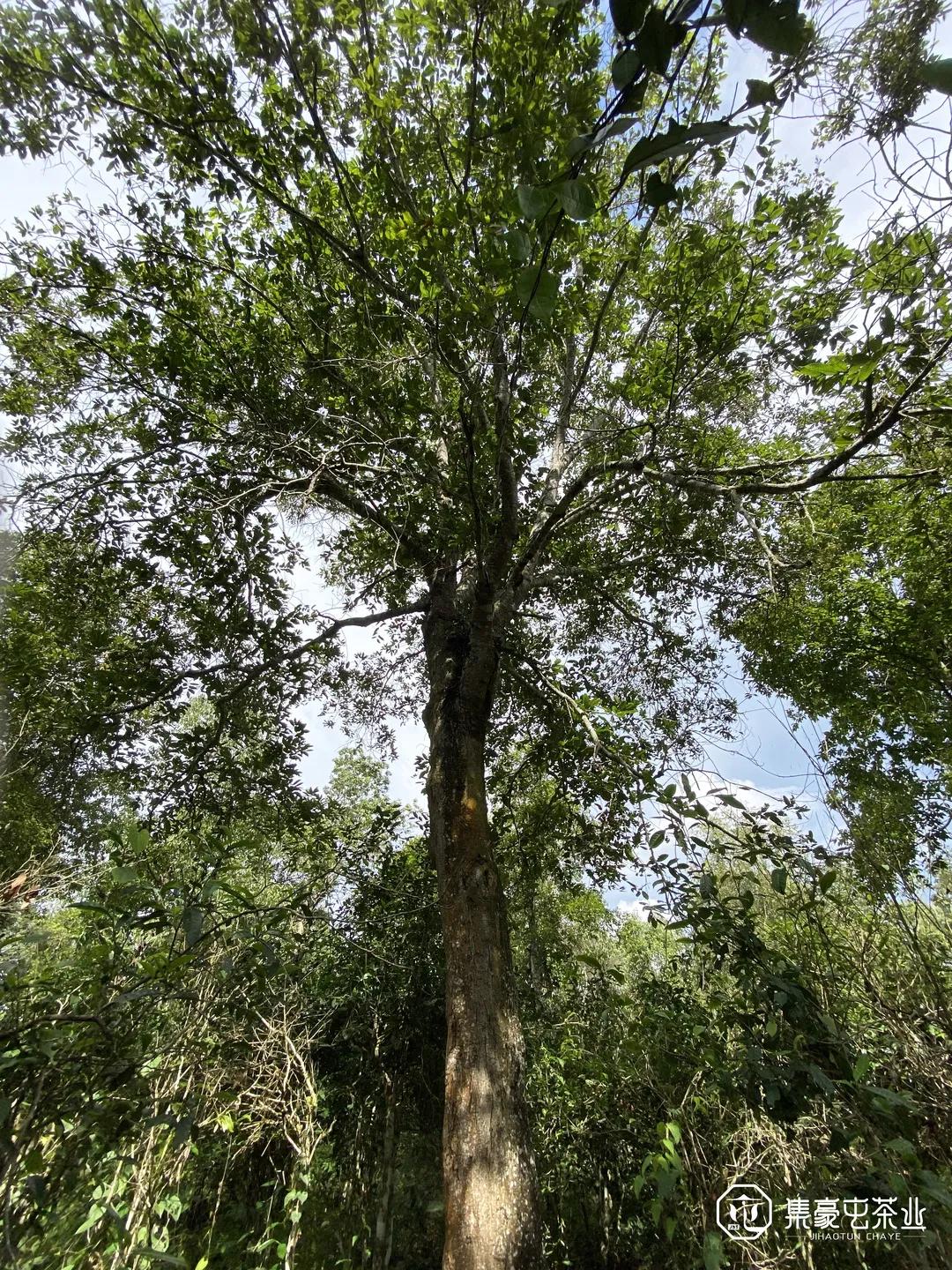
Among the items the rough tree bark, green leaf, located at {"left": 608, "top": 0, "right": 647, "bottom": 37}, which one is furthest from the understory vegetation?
green leaf, located at {"left": 608, "top": 0, "right": 647, "bottom": 37}

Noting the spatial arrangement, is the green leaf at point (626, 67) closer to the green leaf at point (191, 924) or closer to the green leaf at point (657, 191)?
the green leaf at point (657, 191)

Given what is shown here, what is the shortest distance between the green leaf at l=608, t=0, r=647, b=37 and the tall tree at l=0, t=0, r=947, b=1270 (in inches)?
49.1

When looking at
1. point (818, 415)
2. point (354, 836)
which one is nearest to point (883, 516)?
point (818, 415)

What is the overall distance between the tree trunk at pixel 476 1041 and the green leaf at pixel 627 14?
3043mm

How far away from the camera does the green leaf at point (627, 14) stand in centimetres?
59

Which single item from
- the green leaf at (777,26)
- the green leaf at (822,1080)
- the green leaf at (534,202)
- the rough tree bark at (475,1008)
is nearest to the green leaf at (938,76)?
the green leaf at (777,26)

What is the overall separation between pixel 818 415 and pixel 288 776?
4.72 metres

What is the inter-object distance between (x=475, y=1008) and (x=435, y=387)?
3527 millimetres

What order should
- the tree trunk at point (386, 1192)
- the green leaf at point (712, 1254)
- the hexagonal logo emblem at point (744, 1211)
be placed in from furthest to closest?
the tree trunk at point (386, 1192) → the hexagonal logo emblem at point (744, 1211) → the green leaf at point (712, 1254)

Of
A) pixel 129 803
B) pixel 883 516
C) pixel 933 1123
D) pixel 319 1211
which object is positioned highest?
pixel 883 516

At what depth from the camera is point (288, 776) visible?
460 cm

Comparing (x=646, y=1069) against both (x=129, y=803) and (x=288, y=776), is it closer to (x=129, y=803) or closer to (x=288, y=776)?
(x=288, y=776)

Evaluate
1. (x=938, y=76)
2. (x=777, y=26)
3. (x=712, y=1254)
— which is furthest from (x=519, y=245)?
(x=712, y=1254)

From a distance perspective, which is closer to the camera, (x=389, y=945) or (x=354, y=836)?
(x=389, y=945)
